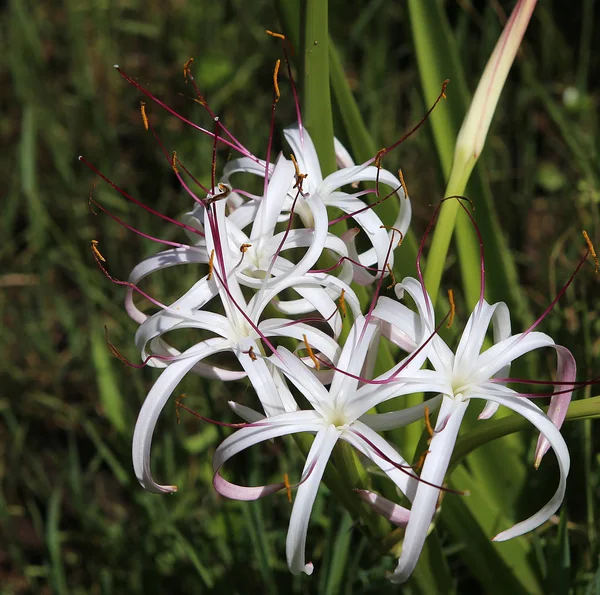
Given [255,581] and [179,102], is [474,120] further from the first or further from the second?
[179,102]

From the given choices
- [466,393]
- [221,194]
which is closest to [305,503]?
[466,393]

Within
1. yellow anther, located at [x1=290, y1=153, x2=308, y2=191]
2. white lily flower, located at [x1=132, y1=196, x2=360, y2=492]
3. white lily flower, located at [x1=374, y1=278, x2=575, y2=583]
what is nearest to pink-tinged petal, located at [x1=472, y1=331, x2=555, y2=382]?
white lily flower, located at [x1=374, y1=278, x2=575, y2=583]

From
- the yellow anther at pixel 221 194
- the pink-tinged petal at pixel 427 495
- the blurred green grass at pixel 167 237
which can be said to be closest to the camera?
the pink-tinged petal at pixel 427 495

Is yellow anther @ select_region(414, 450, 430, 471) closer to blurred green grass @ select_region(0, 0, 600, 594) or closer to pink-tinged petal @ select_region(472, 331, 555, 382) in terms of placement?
pink-tinged petal @ select_region(472, 331, 555, 382)

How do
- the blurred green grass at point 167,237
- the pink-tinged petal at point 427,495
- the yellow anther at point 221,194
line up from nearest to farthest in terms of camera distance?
the pink-tinged petal at point 427,495 → the yellow anther at point 221,194 → the blurred green grass at point 167,237

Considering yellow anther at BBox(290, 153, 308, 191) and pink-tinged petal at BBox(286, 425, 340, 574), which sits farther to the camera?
yellow anther at BBox(290, 153, 308, 191)

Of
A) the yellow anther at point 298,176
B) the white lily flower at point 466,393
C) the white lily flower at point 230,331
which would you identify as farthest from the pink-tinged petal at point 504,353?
the yellow anther at point 298,176

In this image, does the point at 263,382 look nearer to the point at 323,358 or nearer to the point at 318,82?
the point at 323,358

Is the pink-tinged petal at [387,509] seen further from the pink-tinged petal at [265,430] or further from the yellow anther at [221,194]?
the yellow anther at [221,194]
